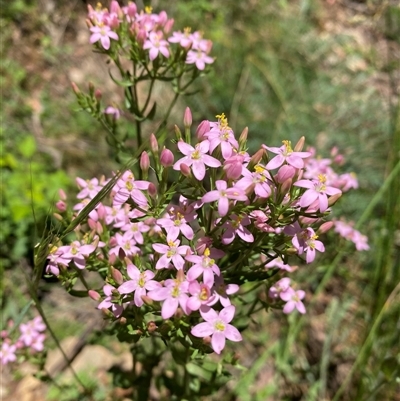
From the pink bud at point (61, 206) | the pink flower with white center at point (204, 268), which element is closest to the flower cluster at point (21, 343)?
the pink bud at point (61, 206)

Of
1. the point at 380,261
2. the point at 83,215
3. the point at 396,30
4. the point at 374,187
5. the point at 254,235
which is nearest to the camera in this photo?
the point at 83,215

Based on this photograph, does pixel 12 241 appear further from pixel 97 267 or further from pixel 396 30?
pixel 396 30

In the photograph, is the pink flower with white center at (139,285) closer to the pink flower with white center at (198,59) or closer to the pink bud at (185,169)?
the pink bud at (185,169)

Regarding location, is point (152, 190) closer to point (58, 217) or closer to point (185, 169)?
point (185, 169)

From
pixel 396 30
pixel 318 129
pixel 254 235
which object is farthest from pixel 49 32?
pixel 254 235

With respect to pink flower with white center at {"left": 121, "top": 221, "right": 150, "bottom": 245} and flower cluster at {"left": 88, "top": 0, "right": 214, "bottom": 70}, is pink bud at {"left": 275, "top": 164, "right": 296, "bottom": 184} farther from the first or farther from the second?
flower cluster at {"left": 88, "top": 0, "right": 214, "bottom": 70}

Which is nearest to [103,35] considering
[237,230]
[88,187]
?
[88,187]

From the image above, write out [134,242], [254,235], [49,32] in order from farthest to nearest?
[49,32] → [134,242] → [254,235]
